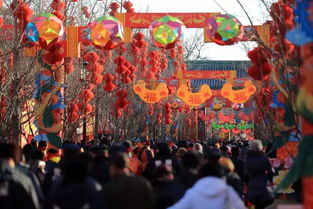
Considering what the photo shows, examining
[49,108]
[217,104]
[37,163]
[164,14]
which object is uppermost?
[164,14]

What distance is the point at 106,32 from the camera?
13.5 metres

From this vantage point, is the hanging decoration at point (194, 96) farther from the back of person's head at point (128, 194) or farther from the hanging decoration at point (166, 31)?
the back of person's head at point (128, 194)

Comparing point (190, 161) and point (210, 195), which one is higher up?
point (190, 161)

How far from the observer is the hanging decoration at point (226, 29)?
13367 mm

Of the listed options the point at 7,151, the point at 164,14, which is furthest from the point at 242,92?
the point at 7,151

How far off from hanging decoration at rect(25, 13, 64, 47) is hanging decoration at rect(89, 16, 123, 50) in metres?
0.83

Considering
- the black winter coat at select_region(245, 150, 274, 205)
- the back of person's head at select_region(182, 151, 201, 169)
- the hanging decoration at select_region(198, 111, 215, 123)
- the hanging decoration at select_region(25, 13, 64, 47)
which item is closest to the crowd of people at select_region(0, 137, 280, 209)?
the back of person's head at select_region(182, 151, 201, 169)

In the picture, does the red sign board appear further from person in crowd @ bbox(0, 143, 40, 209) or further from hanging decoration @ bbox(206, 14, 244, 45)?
person in crowd @ bbox(0, 143, 40, 209)

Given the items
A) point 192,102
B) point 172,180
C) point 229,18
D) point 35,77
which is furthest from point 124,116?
point 172,180

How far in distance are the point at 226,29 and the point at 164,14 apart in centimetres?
568

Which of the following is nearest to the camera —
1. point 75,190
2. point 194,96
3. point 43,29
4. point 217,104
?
point 75,190

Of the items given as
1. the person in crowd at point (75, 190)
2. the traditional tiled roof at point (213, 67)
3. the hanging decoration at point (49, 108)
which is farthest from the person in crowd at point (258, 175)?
the traditional tiled roof at point (213, 67)

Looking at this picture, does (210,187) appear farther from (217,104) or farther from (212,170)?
(217,104)

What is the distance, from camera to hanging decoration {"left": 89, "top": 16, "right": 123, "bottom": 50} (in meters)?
13.5
